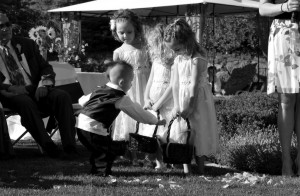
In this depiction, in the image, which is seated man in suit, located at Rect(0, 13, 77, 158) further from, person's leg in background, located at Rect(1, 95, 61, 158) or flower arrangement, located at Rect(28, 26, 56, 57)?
flower arrangement, located at Rect(28, 26, 56, 57)

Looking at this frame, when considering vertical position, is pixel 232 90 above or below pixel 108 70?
below

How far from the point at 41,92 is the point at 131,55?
1.09 metres

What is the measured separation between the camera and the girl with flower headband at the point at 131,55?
718cm

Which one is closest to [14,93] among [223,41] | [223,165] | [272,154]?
[223,165]

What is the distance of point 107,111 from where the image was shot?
5957mm

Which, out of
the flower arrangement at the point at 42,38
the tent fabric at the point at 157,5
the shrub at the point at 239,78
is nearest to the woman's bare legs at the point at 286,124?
→ the flower arrangement at the point at 42,38

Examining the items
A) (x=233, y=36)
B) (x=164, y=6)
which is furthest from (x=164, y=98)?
(x=233, y=36)

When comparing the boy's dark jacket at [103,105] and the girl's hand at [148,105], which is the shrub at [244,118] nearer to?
the girl's hand at [148,105]

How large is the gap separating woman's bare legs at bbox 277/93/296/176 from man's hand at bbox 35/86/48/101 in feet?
8.75

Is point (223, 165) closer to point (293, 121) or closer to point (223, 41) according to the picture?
point (293, 121)

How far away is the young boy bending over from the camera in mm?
5879

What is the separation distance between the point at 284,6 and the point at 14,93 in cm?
311

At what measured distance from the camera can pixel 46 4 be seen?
2692cm

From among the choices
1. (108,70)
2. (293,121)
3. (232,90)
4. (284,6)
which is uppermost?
(284,6)
